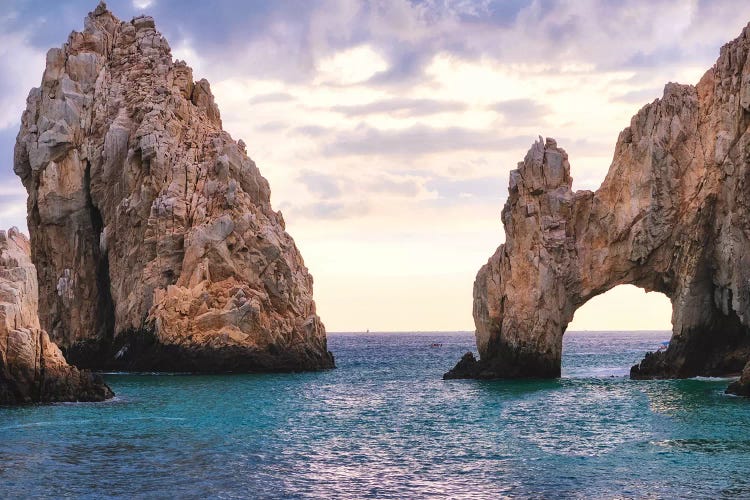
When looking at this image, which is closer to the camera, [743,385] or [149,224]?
[743,385]

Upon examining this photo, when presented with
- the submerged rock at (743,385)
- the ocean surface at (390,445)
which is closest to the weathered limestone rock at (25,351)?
the ocean surface at (390,445)

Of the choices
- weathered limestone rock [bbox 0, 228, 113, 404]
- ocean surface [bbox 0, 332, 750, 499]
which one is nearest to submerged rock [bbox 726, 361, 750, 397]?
ocean surface [bbox 0, 332, 750, 499]

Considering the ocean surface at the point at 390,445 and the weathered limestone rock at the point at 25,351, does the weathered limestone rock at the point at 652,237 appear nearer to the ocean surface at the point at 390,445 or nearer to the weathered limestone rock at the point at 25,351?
the ocean surface at the point at 390,445

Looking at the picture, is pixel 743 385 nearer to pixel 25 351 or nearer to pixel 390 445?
pixel 390 445

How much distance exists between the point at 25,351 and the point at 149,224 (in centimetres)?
3598

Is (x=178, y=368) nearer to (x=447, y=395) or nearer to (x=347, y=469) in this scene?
(x=447, y=395)

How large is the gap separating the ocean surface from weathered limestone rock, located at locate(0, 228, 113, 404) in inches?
63.8

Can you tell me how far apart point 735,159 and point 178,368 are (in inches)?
1675

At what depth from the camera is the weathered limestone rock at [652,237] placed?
2135 inches

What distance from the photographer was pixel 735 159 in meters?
53.4

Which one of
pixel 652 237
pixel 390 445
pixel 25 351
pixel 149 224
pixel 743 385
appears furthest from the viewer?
pixel 149 224

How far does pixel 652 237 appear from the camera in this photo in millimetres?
56656

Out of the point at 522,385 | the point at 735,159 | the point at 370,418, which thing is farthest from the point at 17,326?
the point at 735,159

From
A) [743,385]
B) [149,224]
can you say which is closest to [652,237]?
[743,385]
